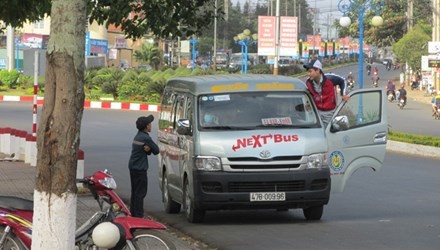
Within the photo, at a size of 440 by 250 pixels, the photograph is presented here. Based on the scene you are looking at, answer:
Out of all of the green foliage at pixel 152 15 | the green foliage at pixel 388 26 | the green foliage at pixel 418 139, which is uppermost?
the green foliage at pixel 388 26

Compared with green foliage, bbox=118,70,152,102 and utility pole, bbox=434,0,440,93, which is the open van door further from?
utility pole, bbox=434,0,440,93

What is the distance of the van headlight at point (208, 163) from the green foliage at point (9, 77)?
171 ft

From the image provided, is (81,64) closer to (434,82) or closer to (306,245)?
(306,245)

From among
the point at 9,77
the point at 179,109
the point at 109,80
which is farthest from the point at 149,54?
the point at 179,109

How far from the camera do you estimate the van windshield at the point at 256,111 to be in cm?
1395

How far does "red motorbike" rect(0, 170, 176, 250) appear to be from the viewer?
27.4 feet

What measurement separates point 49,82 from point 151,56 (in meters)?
104

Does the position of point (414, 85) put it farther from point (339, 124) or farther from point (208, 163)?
point (208, 163)

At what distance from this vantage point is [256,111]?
14109 mm

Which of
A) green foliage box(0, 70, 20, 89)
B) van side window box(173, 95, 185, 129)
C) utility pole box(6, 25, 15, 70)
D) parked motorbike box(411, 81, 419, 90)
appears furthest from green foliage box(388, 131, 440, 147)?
parked motorbike box(411, 81, 419, 90)

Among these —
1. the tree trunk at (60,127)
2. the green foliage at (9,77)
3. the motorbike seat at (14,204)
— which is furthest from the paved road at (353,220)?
the green foliage at (9,77)

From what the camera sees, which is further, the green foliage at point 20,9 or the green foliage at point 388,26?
the green foliage at point 388,26

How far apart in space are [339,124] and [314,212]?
1259mm

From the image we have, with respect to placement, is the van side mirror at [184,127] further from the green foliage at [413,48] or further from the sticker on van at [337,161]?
the green foliage at [413,48]
